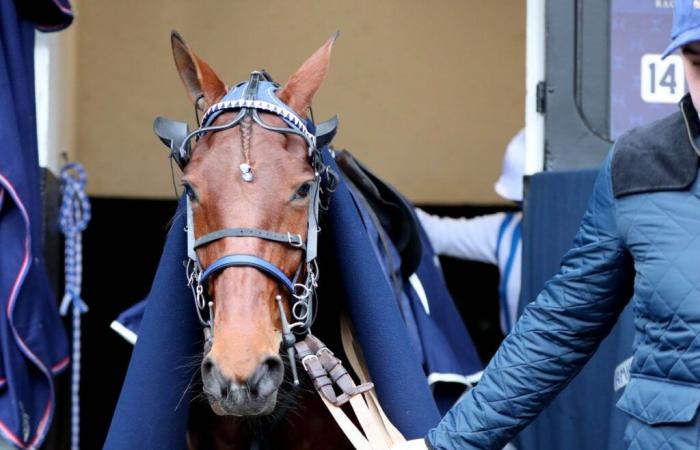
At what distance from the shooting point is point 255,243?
212cm

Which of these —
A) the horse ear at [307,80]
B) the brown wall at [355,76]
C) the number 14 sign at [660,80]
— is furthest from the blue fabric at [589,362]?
the brown wall at [355,76]

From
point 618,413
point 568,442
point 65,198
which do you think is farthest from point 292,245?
point 65,198

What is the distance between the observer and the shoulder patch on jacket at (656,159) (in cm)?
173

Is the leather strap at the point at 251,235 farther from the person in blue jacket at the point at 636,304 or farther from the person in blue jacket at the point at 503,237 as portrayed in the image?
the person in blue jacket at the point at 503,237

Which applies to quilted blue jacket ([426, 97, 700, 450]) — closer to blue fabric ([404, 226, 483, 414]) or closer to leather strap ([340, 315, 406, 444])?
leather strap ([340, 315, 406, 444])

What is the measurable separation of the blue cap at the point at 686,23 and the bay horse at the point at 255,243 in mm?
833

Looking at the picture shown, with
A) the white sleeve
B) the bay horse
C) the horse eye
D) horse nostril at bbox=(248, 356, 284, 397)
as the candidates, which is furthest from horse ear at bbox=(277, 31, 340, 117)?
the white sleeve

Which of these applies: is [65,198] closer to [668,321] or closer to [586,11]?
[586,11]

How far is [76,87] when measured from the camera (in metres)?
4.48

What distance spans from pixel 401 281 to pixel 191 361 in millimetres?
751

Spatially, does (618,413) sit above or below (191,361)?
below

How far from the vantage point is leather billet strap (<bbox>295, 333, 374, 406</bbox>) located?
2232mm

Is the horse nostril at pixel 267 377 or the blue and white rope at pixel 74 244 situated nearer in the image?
the horse nostril at pixel 267 377

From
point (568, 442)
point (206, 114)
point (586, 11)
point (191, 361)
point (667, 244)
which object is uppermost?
point (586, 11)
